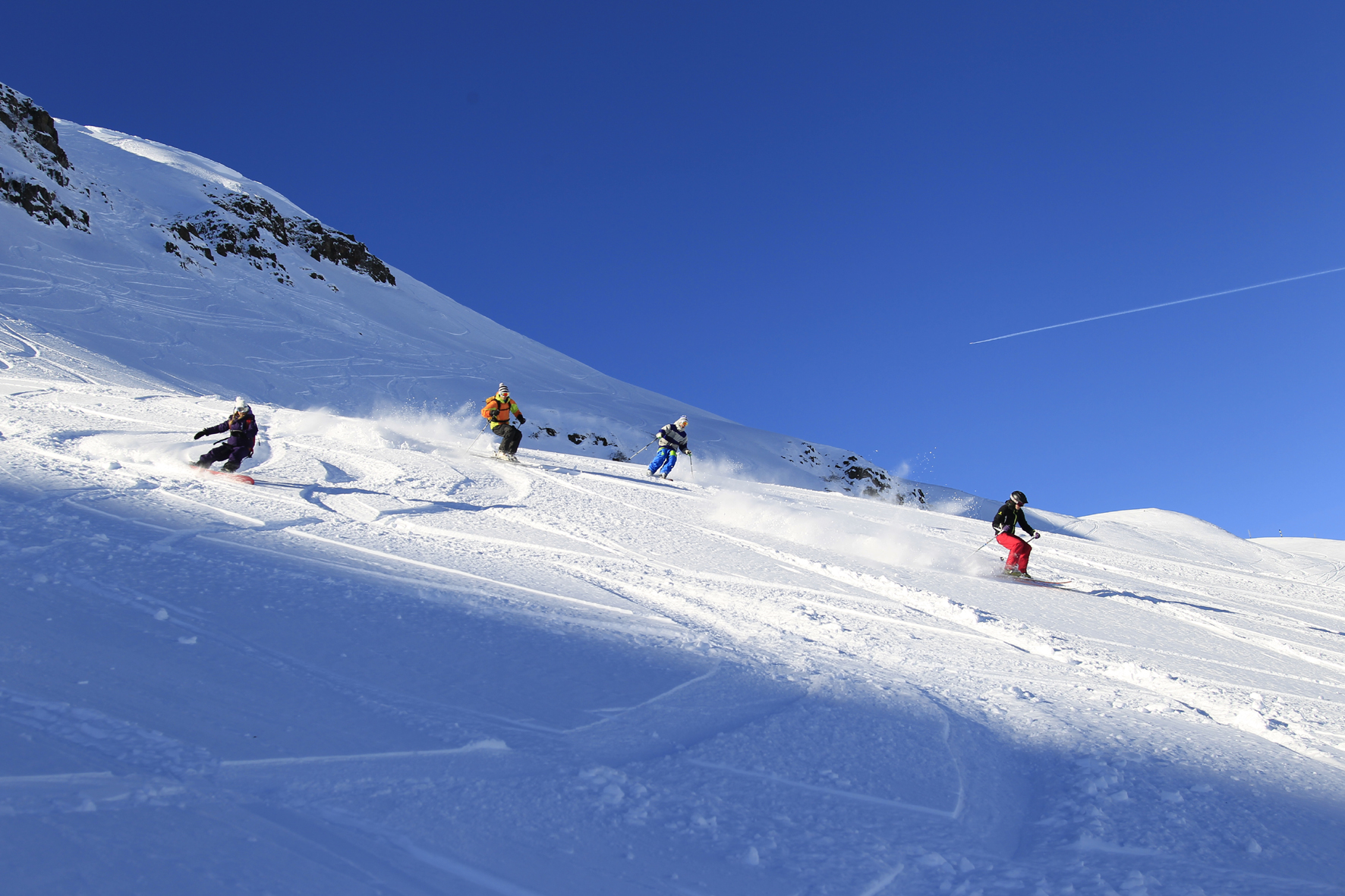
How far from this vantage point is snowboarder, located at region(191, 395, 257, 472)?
33.8 ft

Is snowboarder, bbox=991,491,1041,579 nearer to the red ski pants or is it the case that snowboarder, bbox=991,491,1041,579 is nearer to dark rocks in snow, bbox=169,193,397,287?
the red ski pants

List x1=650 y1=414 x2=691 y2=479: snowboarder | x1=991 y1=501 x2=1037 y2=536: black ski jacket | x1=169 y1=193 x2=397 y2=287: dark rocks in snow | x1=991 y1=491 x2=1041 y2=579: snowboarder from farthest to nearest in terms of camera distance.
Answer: x1=169 y1=193 x2=397 y2=287: dark rocks in snow < x1=650 y1=414 x2=691 y2=479: snowboarder < x1=991 y1=501 x2=1037 y2=536: black ski jacket < x1=991 y1=491 x2=1041 y2=579: snowboarder

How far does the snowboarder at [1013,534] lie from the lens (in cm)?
1050

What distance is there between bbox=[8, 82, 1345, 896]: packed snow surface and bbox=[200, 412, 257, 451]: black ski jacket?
2.16 feet

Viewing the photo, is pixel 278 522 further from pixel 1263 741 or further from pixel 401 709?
pixel 1263 741

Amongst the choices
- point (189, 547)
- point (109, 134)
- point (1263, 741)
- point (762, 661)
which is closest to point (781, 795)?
point (762, 661)

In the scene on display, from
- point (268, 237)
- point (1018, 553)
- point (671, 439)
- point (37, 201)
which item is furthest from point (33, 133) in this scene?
point (1018, 553)

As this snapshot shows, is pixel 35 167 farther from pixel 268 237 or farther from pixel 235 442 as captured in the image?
pixel 235 442

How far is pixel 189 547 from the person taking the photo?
5727mm

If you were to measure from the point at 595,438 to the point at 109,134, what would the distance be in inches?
2967

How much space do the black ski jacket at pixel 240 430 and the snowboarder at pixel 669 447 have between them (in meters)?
8.88

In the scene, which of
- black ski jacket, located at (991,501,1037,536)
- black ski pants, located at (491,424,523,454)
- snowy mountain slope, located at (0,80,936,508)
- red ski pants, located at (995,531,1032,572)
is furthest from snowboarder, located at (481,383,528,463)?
snowy mountain slope, located at (0,80,936,508)

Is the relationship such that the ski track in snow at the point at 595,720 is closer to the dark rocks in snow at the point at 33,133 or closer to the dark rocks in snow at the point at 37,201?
the dark rocks in snow at the point at 37,201

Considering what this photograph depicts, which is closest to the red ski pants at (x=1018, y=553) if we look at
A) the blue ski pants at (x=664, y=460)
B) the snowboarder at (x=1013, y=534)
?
the snowboarder at (x=1013, y=534)
